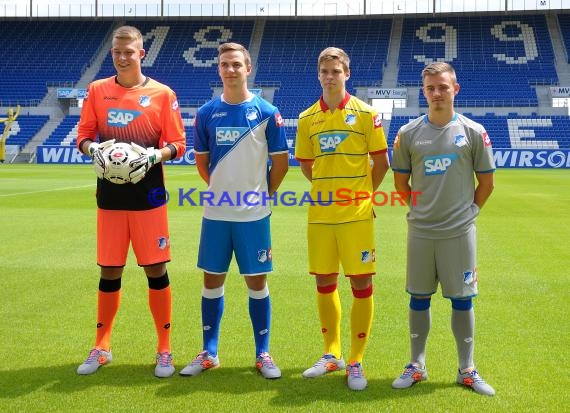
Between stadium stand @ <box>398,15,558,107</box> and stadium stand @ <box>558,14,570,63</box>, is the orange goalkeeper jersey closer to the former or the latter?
stadium stand @ <box>398,15,558,107</box>

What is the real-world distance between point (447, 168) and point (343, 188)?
2.15ft

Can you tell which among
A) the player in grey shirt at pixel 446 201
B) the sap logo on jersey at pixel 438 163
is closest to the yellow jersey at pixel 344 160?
the player in grey shirt at pixel 446 201

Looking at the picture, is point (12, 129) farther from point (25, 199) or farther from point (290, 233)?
point (290, 233)

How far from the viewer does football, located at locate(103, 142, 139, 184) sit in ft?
13.0

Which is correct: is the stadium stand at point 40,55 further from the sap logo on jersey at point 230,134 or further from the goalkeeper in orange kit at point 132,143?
the sap logo on jersey at point 230,134

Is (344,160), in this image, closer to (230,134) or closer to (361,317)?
(230,134)

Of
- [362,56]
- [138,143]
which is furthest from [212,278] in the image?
[362,56]

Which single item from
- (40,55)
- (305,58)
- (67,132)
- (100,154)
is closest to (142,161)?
(100,154)

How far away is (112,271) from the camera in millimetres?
4367

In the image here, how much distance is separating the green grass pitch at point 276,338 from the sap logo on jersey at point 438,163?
131 centimetres

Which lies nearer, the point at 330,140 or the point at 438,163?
the point at 438,163

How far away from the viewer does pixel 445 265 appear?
12.9 ft

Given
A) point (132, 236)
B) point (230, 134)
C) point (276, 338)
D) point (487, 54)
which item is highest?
point (487, 54)

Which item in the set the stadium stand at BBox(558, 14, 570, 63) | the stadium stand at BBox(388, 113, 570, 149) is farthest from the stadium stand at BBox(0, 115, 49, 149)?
the stadium stand at BBox(558, 14, 570, 63)
